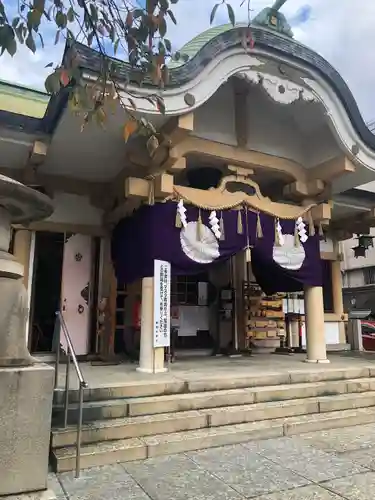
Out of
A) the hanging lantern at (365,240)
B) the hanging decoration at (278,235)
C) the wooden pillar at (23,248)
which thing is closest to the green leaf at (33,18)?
the hanging decoration at (278,235)

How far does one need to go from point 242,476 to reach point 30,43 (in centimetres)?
365

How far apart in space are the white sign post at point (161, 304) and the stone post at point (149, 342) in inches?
2.4

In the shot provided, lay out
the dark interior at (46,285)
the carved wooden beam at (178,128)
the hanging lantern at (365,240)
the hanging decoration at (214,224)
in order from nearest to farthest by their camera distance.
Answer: the carved wooden beam at (178,128)
the hanging decoration at (214,224)
the dark interior at (46,285)
the hanging lantern at (365,240)

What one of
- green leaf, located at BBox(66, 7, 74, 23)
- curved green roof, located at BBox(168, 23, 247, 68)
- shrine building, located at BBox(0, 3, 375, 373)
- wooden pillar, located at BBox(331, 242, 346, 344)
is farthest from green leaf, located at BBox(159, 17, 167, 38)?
wooden pillar, located at BBox(331, 242, 346, 344)

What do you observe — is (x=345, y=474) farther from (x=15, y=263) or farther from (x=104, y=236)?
(x=104, y=236)

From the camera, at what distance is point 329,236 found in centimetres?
1061

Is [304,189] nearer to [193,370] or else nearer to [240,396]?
[193,370]

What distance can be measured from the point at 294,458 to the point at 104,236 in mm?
5187

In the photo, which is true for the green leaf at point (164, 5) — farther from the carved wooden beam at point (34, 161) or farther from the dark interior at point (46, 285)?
the dark interior at point (46, 285)

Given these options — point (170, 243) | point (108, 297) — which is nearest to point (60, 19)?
point (170, 243)

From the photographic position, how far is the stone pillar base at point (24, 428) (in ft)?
10.6

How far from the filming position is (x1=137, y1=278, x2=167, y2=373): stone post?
5.81 meters

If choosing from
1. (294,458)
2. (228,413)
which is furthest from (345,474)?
(228,413)

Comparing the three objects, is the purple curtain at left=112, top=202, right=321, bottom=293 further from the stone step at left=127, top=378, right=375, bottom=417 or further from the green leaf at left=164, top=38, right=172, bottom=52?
the green leaf at left=164, top=38, right=172, bottom=52
